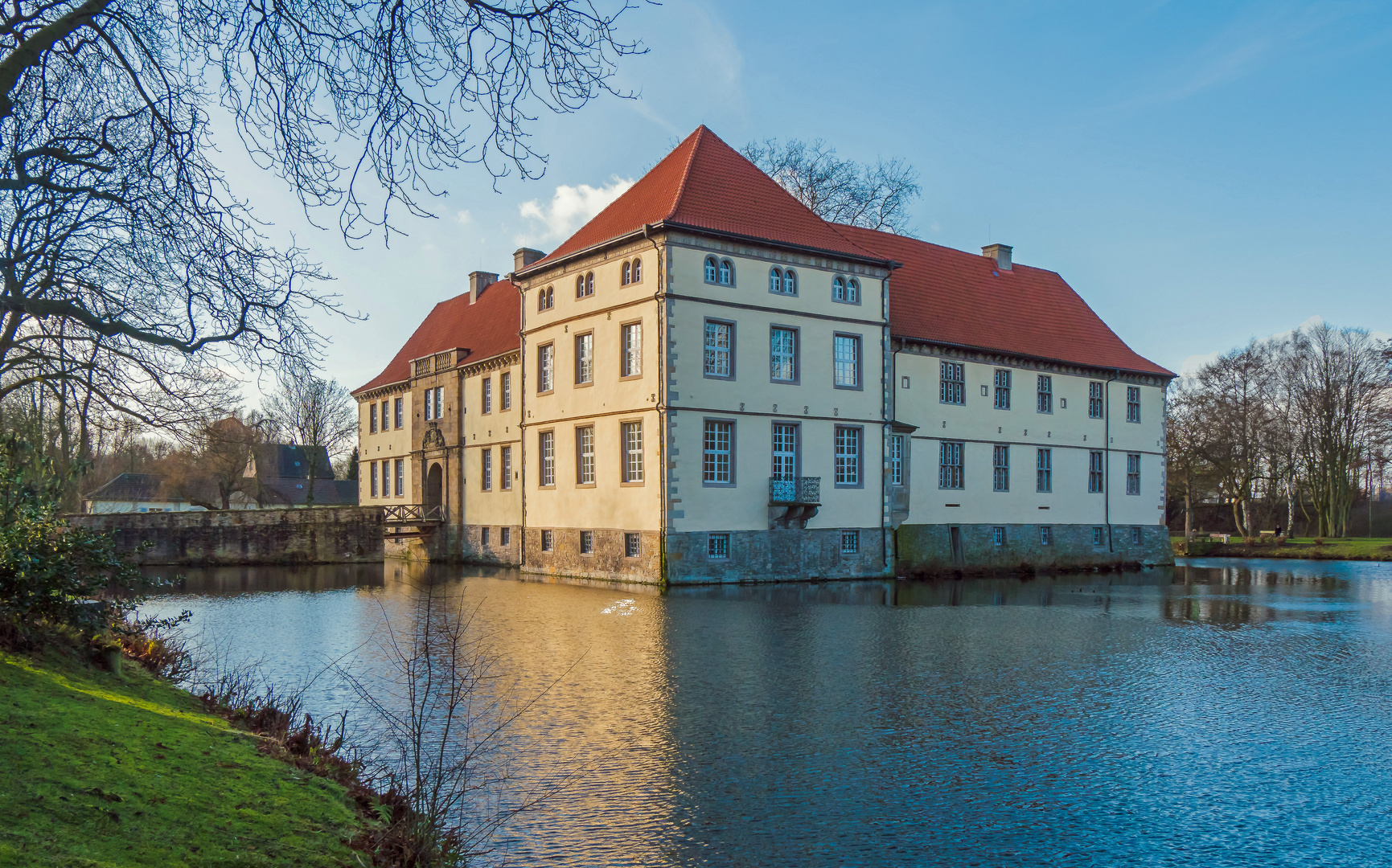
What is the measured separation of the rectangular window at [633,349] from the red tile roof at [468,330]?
21.5 feet

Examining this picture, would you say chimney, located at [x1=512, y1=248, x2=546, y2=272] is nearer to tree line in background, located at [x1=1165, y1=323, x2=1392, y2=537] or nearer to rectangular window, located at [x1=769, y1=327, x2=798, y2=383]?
rectangular window, located at [x1=769, y1=327, x2=798, y2=383]

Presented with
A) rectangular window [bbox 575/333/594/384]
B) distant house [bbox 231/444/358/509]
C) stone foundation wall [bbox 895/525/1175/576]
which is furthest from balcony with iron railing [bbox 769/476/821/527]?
distant house [bbox 231/444/358/509]

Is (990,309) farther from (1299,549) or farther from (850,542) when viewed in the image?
(1299,549)

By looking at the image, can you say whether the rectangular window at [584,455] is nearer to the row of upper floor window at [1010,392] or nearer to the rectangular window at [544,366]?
the rectangular window at [544,366]

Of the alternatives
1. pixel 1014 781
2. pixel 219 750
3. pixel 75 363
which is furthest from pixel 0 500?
pixel 1014 781

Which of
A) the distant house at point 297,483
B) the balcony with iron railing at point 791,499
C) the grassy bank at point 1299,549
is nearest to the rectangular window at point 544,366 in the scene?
the balcony with iron railing at point 791,499

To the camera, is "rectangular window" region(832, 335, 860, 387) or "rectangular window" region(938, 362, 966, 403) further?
"rectangular window" region(938, 362, 966, 403)

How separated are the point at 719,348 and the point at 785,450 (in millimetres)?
3446

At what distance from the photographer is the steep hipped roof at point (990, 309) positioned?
35.6 meters

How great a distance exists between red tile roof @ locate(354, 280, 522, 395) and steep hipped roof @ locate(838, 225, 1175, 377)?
42.2 ft

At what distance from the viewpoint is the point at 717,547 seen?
28281mm

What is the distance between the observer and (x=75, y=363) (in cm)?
848

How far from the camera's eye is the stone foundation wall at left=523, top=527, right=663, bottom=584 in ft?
91.4

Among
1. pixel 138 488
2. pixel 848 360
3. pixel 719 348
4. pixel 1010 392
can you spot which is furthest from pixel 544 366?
pixel 138 488
